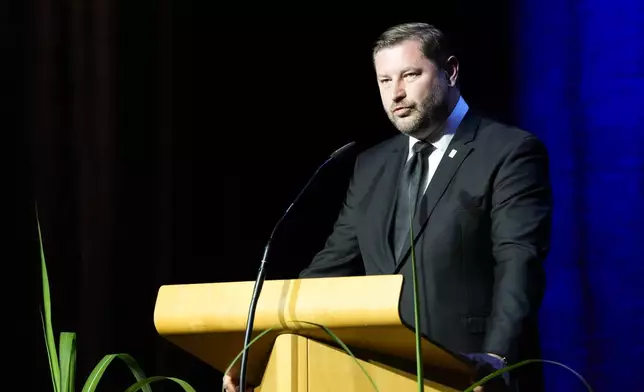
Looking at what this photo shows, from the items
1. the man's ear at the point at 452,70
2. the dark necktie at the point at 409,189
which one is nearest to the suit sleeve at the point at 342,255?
the dark necktie at the point at 409,189

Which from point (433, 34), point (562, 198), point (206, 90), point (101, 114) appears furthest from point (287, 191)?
point (433, 34)

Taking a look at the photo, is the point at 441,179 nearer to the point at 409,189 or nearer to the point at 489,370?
the point at 409,189

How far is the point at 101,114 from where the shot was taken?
3.35 m

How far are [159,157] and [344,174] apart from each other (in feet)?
2.16

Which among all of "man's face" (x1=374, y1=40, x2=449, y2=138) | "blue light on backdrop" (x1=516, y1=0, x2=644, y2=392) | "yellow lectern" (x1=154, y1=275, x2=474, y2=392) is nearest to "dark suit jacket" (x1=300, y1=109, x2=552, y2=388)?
"man's face" (x1=374, y1=40, x2=449, y2=138)

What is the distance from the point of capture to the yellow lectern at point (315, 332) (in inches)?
54.1

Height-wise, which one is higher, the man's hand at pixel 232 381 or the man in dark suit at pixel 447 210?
the man in dark suit at pixel 447 210

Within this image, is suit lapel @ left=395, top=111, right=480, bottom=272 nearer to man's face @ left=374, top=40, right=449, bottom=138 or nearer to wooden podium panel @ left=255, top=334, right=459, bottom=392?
man's face @ left=374, top=40, right=449, bottom=138

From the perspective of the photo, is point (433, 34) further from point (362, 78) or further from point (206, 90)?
point (206, 90)

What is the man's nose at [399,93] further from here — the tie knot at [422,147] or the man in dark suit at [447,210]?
the tie knot at [422,147]

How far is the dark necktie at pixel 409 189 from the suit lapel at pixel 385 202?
0.02 m

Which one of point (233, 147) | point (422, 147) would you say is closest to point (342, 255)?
point (422, 147)

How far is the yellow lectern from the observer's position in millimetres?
1373

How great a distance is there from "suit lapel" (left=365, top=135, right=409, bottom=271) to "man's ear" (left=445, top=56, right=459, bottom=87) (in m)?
0.19
